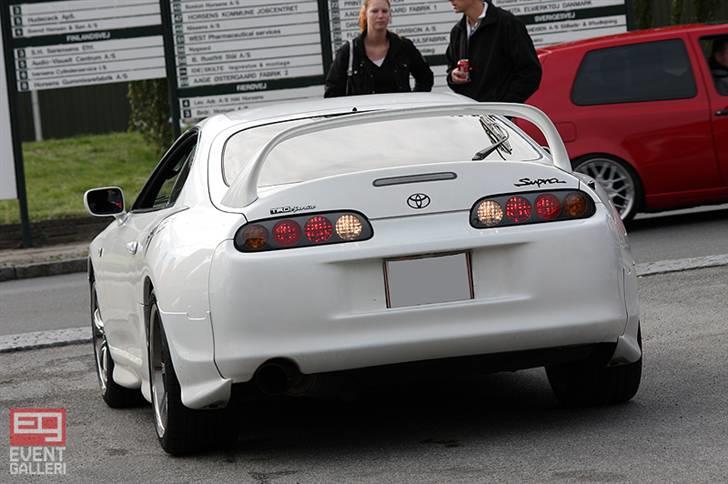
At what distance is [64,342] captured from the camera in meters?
9.32

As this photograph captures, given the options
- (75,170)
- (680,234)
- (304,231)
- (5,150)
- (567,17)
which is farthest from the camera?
(75,170)

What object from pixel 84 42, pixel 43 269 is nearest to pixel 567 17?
pixel 84 42

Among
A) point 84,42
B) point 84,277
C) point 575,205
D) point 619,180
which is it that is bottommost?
point 84,277

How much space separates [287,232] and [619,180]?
26.2 feet

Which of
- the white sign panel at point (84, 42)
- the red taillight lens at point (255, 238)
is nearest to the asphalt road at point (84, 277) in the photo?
the white sign panel at point (84, 42)

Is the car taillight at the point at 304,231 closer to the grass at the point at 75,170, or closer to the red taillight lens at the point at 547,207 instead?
the red taillight lens at the point at 547,207

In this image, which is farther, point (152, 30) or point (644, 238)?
point (152, 30)

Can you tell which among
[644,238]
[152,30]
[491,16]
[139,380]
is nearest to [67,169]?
[152,30]

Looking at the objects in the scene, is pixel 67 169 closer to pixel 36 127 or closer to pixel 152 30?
pixel 36 127

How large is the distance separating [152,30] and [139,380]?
412 inches

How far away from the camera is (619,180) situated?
43.0 ft

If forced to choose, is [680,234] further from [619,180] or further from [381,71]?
[381,71]

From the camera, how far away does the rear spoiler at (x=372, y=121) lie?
565 cm

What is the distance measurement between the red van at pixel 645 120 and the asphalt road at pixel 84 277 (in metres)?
0.39
